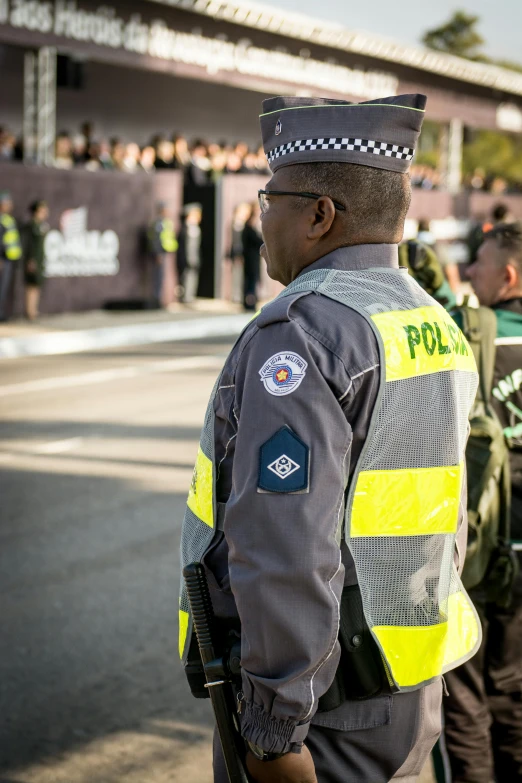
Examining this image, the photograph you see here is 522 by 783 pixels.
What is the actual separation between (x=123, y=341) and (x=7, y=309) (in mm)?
2468

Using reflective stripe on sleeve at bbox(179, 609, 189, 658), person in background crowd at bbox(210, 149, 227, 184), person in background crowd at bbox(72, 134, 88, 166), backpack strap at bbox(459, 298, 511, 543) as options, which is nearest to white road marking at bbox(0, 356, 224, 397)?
person in background crowd at bbox(72, 134, 88, 166)

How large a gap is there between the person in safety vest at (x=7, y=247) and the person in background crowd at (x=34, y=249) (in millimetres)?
177

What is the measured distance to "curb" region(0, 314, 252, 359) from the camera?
15.6 metres

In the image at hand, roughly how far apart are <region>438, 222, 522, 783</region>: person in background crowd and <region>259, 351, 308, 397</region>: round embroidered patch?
1.72 m

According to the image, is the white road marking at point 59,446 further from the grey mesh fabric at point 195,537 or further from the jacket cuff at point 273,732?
the jacket cuff at point 273,732

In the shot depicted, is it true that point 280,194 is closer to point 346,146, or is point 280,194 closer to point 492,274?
point 346,146

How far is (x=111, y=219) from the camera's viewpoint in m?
20.5

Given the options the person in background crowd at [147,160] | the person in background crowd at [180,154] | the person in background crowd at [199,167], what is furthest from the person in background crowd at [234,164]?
the person in background crowd at [147,160]

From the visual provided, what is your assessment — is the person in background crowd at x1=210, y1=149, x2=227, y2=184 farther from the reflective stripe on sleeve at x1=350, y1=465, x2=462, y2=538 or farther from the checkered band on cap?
the reflective stripe on sleeve at x1=350, y1=465, x2=462, y2=538

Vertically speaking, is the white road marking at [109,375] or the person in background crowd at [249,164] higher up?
the person in background crowd at [249,164]

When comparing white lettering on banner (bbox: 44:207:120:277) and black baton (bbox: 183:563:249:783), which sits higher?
white lettering on banner (bbox: 44:207:120:277)

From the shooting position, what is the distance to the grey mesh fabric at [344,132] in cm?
217

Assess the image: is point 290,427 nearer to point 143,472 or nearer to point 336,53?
point 143,472

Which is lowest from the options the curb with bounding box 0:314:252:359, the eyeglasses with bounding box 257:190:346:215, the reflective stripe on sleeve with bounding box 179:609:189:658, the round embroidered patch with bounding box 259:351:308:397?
the curb with bounding box 0:314:252:359
